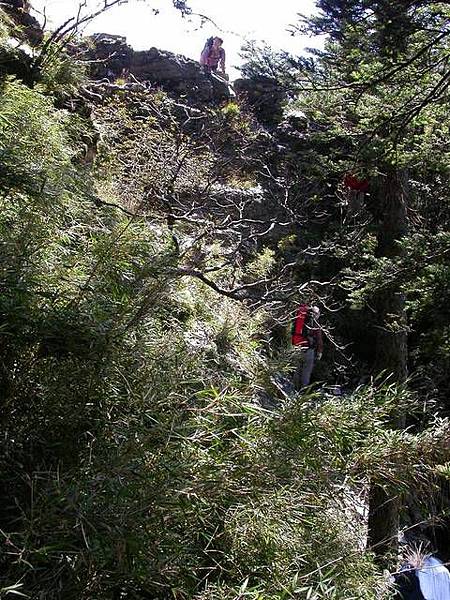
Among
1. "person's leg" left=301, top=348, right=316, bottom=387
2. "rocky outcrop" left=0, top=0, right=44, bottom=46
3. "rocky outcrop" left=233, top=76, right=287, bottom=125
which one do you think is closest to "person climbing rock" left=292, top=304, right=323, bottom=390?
"person's leg" left=301, top=348, right=316, bottom=387

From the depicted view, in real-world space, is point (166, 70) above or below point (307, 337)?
above

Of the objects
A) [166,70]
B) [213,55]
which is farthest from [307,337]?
[213,55]

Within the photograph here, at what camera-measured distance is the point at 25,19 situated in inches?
326

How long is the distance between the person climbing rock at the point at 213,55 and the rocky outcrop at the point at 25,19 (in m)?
4.75

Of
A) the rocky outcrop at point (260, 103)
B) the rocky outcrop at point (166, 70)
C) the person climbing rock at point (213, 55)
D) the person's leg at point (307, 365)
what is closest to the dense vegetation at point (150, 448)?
the person's leg at point (307, 365)

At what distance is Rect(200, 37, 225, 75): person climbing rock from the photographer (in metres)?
12.7

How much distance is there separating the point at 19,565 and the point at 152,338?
3.26 ft

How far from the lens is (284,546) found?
1957mm

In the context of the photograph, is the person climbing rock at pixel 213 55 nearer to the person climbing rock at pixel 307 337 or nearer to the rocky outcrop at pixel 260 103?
the rocky outcrop at pixel 260 103

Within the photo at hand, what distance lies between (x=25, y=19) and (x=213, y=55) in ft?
17.3

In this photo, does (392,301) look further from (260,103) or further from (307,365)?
(260,103)

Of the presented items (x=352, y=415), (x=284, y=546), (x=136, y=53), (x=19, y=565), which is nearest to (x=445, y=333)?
(x=352, y=415)

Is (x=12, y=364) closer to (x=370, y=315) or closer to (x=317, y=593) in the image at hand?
(x=317, y=593)

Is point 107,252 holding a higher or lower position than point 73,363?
higher
